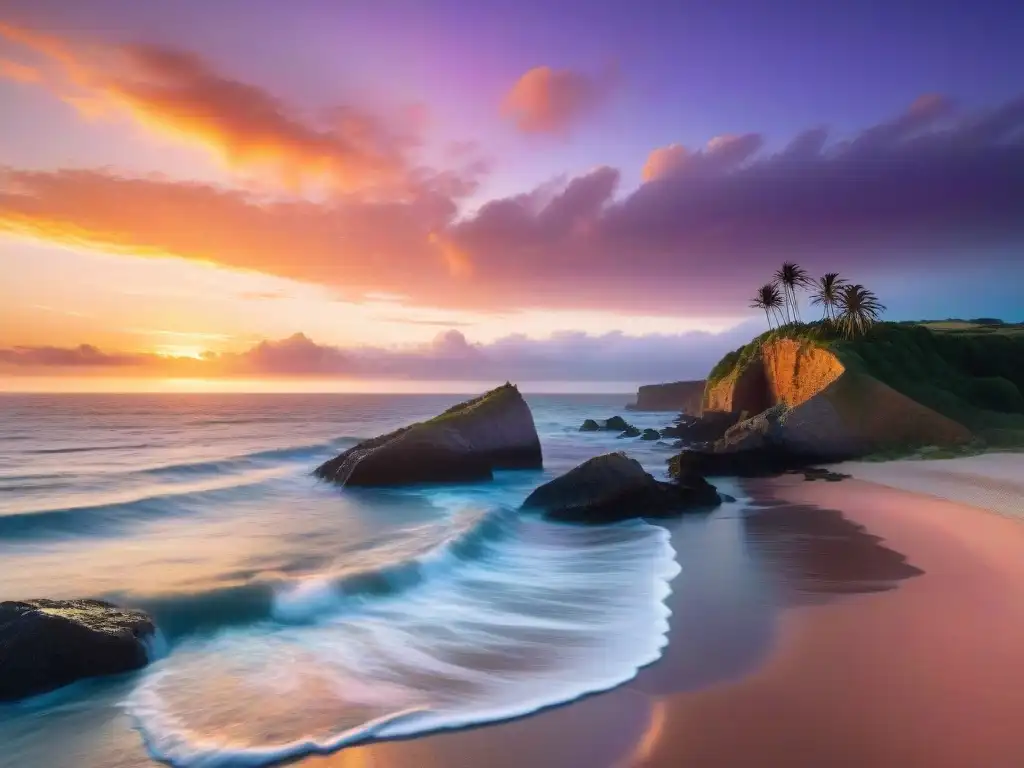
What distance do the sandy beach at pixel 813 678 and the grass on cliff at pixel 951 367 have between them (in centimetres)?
2400

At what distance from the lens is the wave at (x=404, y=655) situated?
6.07 metres

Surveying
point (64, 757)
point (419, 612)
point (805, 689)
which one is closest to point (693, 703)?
point (805, 689)

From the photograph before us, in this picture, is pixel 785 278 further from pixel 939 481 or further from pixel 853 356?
pixel 939 481

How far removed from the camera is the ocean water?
6.21m

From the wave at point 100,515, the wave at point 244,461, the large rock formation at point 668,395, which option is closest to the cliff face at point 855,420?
the wave at point 100,515

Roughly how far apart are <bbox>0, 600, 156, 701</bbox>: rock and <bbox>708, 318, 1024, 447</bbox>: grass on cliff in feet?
113

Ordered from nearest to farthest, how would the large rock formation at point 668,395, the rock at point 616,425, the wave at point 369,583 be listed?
the wave at point 369,583 < the rock at point 616,425 < the large rock formation at point 668,395

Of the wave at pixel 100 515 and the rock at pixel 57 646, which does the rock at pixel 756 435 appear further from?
the rock at pixel 57 646

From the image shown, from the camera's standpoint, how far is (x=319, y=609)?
1065cm

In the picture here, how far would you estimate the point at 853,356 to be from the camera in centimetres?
3506

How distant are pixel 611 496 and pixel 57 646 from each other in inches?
510

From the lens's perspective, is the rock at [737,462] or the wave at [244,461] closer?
the rock at [737,462]

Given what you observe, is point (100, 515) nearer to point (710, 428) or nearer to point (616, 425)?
point (710, 428)

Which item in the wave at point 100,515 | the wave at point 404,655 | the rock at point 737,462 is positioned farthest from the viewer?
the rock at point 737,462
